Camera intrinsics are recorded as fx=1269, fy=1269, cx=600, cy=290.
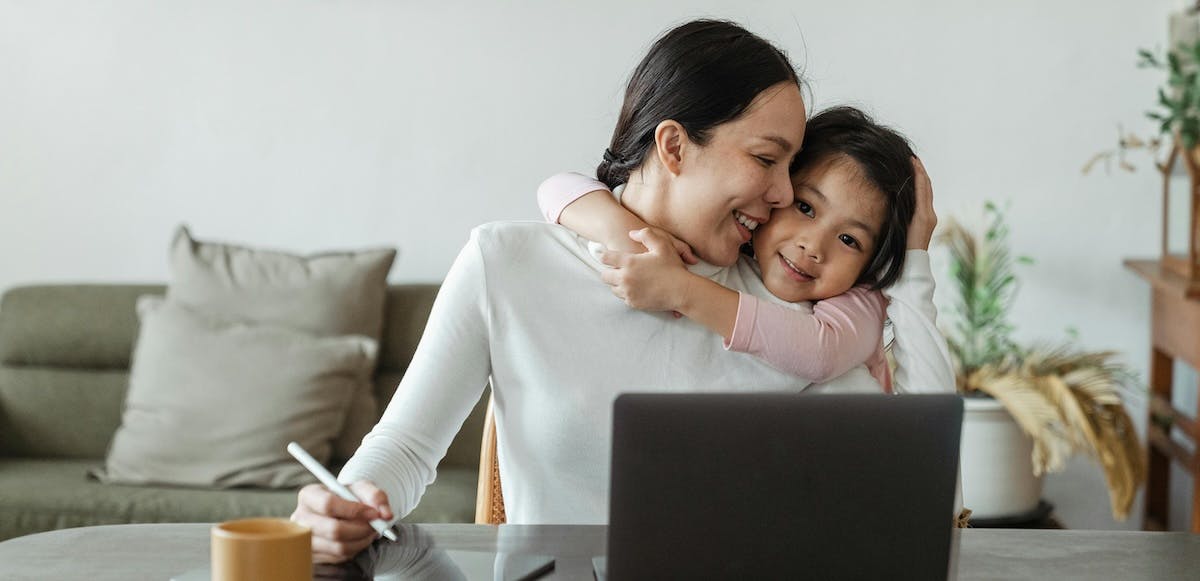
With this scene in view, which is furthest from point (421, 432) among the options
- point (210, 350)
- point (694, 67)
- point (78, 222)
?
point (78, 222)

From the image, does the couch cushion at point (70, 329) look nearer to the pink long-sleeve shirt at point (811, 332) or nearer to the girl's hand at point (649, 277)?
the pink long-sleeve shirt at point (811, 332)

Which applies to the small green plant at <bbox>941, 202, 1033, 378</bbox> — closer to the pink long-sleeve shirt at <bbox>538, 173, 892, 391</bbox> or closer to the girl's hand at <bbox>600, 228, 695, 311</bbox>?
the pink long-sleeve shirt at <bbox>538, 173, 892, 391</bbox>

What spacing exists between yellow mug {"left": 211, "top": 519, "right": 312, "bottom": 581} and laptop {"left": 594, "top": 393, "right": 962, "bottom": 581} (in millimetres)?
242

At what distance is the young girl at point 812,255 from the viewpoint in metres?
1.35

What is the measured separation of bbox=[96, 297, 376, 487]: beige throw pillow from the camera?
270cm

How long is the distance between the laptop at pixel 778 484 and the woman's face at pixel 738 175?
0.53 m

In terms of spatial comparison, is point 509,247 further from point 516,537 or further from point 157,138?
point 157,138

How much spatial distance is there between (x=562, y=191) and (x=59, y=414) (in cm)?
193

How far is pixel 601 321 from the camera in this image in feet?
4.62

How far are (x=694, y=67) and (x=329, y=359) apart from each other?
1588 mm

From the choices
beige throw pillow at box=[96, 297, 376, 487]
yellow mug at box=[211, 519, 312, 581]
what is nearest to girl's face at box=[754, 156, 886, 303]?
yellow mug at box=[211, 519, 312, 581]

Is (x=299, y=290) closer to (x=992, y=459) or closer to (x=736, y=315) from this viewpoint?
(x=992, y=459)

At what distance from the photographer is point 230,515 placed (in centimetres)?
252

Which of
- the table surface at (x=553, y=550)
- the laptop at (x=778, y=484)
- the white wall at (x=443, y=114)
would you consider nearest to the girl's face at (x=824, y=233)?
the table surface at (x=553, y=550)
